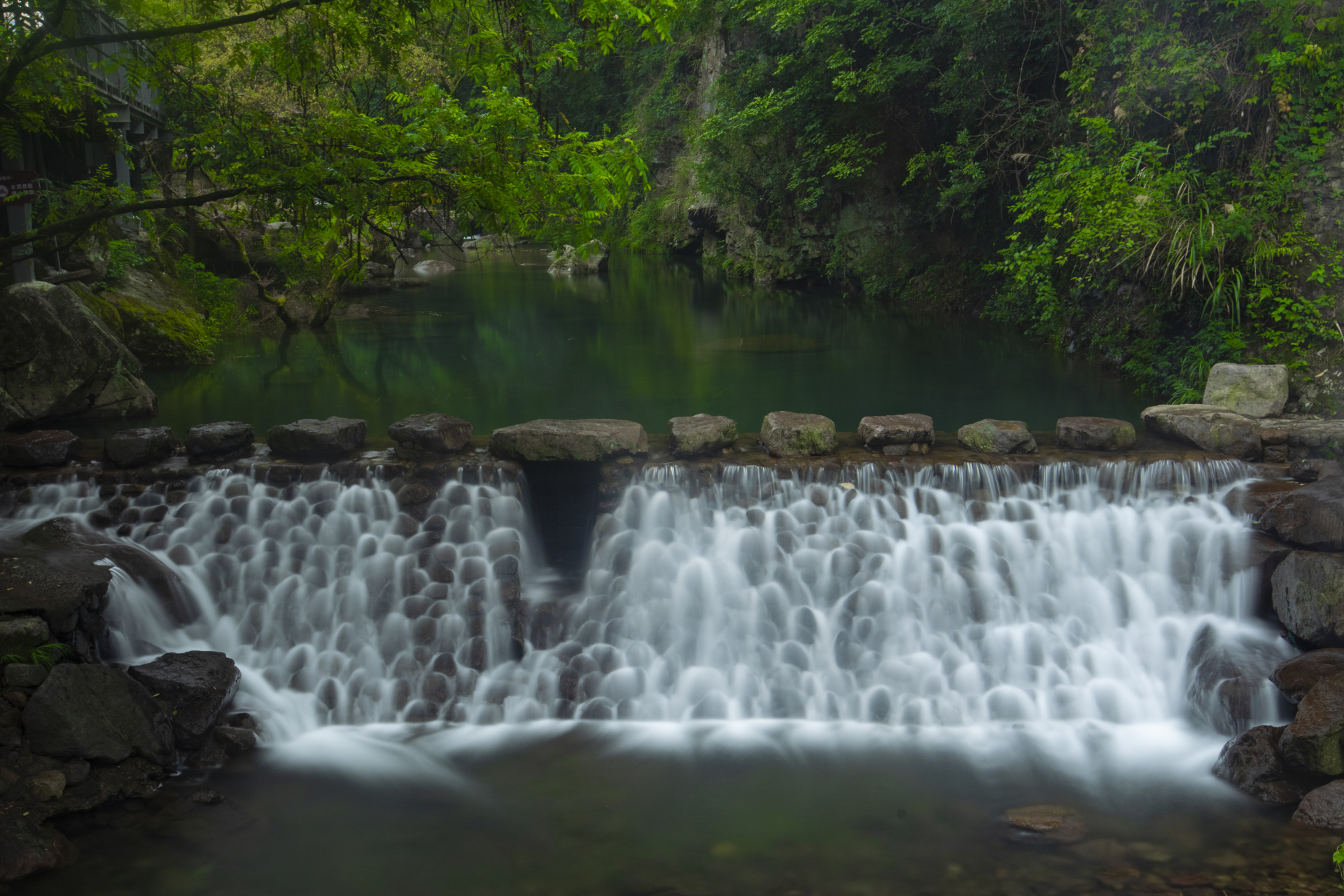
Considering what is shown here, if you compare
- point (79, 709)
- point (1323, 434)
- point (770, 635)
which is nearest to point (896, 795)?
point (770, 635)

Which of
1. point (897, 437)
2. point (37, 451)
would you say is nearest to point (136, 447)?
point (37, 451)

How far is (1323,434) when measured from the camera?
841 centimetres

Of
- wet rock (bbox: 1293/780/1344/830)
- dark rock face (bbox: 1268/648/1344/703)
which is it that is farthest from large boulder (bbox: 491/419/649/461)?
wet rock (bbox: 1293/780/1344/830)

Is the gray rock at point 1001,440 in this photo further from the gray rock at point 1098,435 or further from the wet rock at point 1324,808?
the wet rock at point 1324,808

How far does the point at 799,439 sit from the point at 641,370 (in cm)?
685

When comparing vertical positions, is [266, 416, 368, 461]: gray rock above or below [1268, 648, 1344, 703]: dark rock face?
above

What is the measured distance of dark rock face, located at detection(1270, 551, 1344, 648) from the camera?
656 centimetres

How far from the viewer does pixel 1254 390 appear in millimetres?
9852

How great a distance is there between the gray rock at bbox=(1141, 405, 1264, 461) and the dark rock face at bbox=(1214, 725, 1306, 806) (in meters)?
3.41

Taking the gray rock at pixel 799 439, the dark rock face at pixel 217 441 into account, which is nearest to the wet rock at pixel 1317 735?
the gray rock at pixel 799 439

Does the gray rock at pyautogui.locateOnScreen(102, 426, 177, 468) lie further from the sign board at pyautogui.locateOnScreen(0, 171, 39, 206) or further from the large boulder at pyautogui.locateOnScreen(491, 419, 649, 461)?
the large boulder at pyautogui.locateOnScreen(491, 419, 649, 461)

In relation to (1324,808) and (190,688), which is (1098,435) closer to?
(1324,808)

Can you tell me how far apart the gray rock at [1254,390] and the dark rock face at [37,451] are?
11576 mm

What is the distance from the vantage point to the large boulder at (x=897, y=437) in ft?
28.8
